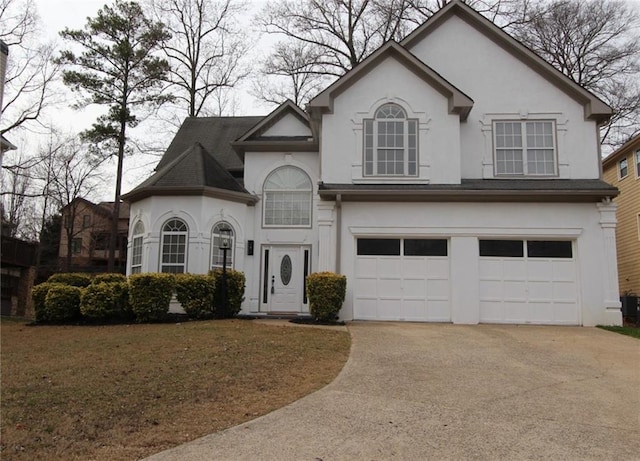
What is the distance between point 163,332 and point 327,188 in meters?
5.83

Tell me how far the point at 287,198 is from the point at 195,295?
4573 mm

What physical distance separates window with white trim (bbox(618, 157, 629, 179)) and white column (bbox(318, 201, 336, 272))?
1445 centimetres

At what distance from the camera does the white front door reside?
15.6 meters

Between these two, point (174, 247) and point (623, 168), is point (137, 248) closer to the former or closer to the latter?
point (174, 247)

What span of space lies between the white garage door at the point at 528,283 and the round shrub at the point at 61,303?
35.8ft

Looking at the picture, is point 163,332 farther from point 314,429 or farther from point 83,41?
point 83,41

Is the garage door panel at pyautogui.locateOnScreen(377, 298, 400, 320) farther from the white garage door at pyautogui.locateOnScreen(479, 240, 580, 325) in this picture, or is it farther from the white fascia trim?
the white garage door at pyautogui.locateOnScreen(479, 240, 580, 325)

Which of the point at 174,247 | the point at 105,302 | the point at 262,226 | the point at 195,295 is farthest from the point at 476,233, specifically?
the point at 105,302

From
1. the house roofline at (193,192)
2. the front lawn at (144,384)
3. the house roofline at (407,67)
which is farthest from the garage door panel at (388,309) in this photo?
the house roofline at (407,67)

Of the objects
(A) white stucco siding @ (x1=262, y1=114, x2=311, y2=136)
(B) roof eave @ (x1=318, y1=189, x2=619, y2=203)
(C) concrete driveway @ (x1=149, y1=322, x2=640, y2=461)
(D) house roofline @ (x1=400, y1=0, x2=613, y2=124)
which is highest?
(D) house roofline @ (x1=400, y1=0, x2=613, y2=124)

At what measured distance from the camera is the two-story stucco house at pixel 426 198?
1363 centimetres

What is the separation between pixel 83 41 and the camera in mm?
24469

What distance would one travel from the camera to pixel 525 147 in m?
14.7

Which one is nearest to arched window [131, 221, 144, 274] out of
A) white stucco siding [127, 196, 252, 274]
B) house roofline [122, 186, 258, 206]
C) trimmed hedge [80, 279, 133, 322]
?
white stucco siding [127, 196, 252, 274]
